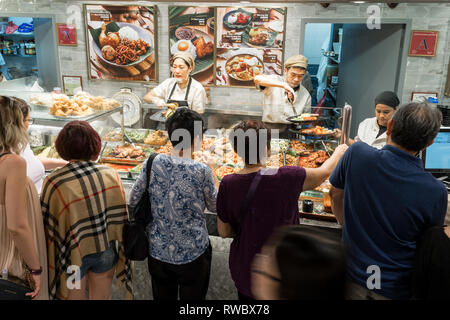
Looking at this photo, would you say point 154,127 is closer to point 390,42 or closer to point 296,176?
point 296,176

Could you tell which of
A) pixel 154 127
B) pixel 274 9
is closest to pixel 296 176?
pixel 154 127

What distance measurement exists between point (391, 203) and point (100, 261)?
1.70m

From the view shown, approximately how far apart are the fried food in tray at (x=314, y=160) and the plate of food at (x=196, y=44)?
11.2 ft

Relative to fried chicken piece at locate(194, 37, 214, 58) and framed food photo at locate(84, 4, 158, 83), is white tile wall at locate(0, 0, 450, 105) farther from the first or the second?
fried chicken piece at locate(194, 37, 214, 58)

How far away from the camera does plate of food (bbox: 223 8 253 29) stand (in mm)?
5898

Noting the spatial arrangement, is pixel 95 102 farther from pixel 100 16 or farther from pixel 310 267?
pixel 100 16

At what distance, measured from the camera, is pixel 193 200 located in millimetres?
2129

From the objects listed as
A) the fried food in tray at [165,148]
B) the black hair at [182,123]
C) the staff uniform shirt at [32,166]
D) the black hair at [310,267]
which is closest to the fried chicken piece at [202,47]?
the fried food in tray at [165,148]

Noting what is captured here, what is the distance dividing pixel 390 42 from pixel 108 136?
4.53 m

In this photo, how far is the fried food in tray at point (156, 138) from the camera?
3.60 m

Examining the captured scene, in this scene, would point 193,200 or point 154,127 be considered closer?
point 193,200

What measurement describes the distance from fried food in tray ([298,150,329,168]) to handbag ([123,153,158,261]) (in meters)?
1.48

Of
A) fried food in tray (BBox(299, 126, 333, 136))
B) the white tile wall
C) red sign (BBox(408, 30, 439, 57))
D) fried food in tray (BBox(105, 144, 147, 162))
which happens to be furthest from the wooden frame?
fried food in tray (BBox(105, 144, 147, 162))

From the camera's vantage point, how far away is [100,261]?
2.34 m
